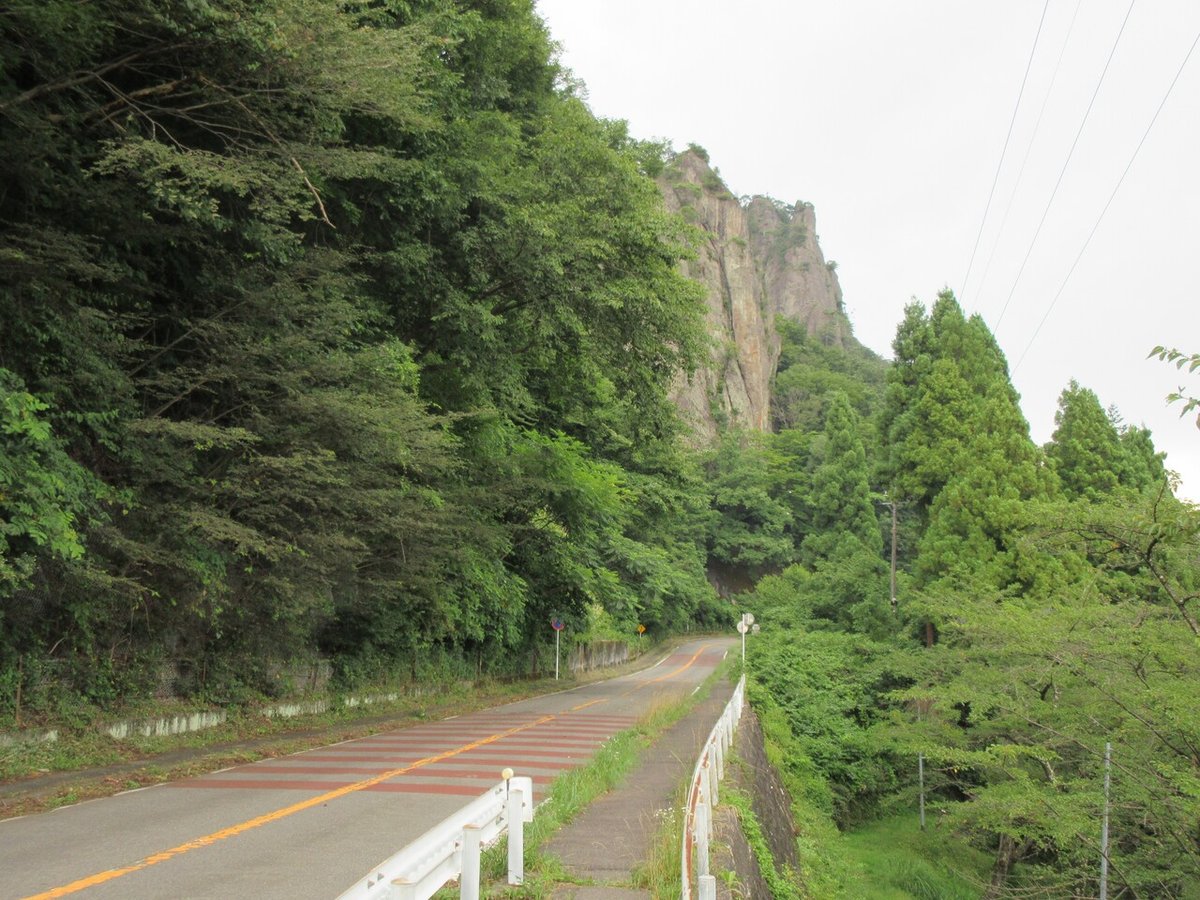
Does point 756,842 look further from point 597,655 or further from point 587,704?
point 597,655

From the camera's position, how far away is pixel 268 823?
7.69 metres

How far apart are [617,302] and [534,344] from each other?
3.53m

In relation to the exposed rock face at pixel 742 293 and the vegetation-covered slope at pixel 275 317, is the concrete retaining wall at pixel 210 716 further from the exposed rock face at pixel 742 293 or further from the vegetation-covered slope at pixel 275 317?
the exposed rock face at pixel 742 293

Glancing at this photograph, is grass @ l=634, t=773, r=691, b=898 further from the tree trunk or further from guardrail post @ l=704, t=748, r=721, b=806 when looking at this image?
the tree trunk

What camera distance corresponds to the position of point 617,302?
17.6 metres

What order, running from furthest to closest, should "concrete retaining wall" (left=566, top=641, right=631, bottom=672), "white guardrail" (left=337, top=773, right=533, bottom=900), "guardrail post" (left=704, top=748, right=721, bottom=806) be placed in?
1. "concrete retaining wall" (left=566, top=641, right=631, bottom=672)
2. "guardrail post" (left=704, top=748, right=721, bottom=806)
3. "white guardrail" (left=337, top=773, right=533, bottom=900)

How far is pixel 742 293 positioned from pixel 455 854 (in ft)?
310

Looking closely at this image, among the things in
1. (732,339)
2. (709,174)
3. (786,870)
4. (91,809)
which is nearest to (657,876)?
(91,809)

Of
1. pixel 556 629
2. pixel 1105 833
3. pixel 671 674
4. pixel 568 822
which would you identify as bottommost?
pixel 671 674

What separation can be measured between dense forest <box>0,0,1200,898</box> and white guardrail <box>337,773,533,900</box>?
20.0 feet

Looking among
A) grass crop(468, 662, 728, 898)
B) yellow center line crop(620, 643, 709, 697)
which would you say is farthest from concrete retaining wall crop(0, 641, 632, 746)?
yellow center line crop(620, 643, 709, 697)

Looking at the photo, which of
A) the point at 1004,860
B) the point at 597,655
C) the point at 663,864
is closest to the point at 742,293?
the point at 597,655

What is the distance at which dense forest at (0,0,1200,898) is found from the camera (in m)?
10.6

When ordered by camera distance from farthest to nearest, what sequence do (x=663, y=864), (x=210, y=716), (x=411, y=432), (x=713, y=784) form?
1. (x=411, y=432)
2. (x=210, y=716)
3. (x=713, y=784)
4. (x=663, y=864)
